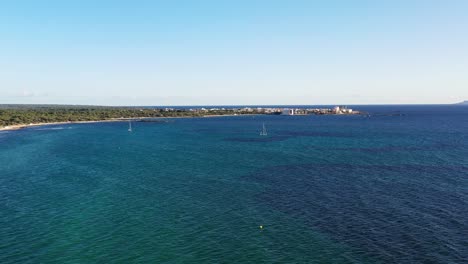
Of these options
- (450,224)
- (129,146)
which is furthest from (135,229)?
(129,146)

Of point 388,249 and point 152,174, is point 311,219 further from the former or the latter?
point 152,174

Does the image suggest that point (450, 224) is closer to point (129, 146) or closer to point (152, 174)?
point (152, 174)

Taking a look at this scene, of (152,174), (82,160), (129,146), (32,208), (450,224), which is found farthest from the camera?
(129,146)

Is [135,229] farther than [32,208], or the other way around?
[32,208]

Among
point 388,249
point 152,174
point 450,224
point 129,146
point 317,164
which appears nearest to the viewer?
point 388,249

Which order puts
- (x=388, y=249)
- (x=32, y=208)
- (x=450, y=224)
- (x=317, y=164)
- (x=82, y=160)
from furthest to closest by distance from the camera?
1. (x=82, y=160)
2. (x=317, y=164)
3. (x=32, y=208)
4. (x=450, y=224)
5. (x=388, y=249)

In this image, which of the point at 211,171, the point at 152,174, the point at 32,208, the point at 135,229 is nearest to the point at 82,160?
the point at 152,174
